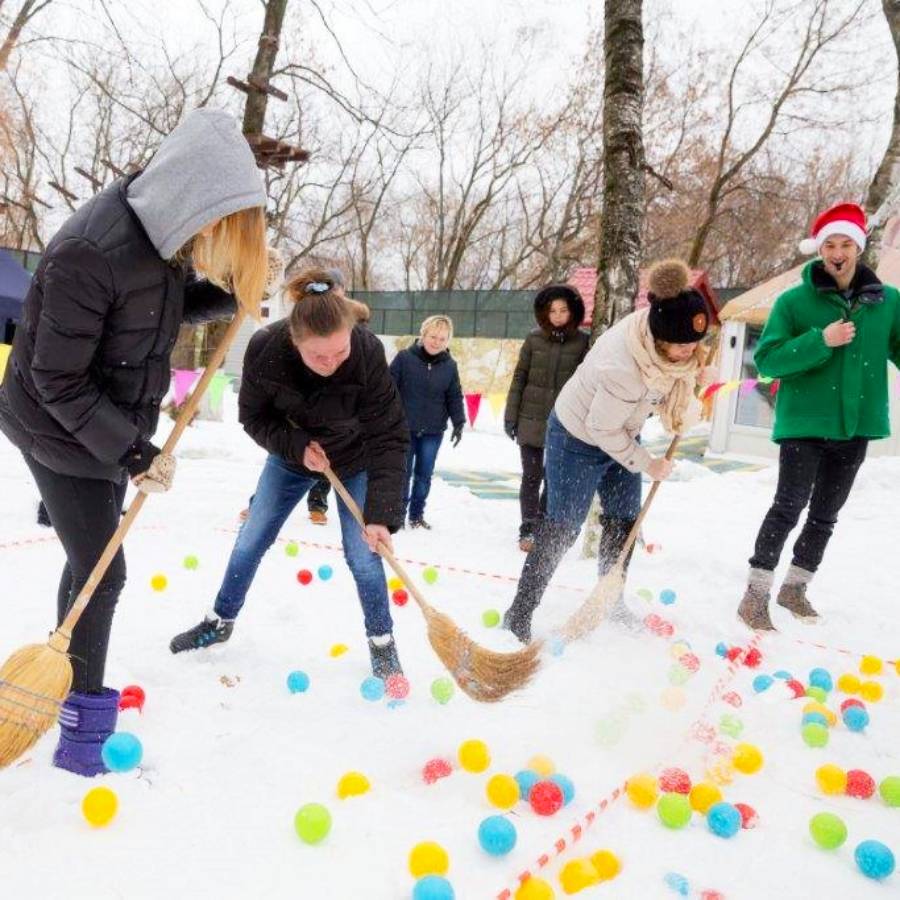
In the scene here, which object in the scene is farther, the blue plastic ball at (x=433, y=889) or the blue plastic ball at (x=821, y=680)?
the blue plastic ball at (x=821, y=680)

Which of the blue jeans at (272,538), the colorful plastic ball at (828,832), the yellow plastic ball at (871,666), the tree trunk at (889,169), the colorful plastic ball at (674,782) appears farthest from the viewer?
the tree trunk at (889,169)

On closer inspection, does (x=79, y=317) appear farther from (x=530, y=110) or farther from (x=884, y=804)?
(x=530, y=110)

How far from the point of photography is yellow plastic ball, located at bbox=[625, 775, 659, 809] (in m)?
2.16

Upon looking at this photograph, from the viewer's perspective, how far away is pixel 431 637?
8.85 feet

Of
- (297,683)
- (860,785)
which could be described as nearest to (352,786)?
(297,683)

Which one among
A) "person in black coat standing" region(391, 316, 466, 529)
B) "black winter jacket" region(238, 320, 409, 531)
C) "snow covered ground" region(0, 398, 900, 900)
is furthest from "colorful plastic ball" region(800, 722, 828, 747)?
"person in black coat standing" region(391, 316, 466, 529)

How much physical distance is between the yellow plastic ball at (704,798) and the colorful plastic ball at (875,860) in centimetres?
36

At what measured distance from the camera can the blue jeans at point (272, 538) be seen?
2855mm

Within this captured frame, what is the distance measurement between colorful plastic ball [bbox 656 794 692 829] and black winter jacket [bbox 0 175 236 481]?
175 cm

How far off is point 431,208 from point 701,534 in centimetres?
2511

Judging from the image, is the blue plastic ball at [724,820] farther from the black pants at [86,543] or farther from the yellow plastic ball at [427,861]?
the black pants at [86,543]

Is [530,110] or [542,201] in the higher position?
[530,110]

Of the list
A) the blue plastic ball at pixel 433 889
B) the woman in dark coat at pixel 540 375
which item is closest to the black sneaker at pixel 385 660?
the blue plastic ball at pixel 433 889

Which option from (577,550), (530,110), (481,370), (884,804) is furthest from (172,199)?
(530,110)
